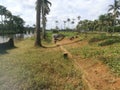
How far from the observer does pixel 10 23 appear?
111 meters

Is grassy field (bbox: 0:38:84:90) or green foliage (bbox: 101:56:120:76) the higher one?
green foliage (bbox: 101:56:120:76)

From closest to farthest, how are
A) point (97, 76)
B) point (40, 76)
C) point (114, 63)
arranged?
point (97, 76) < point (40, 76) < point (114, 63)

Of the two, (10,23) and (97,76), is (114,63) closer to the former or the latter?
(97,76)

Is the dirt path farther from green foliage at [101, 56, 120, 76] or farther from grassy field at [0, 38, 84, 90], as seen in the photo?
grassy field at [0, 38, 84, 90]

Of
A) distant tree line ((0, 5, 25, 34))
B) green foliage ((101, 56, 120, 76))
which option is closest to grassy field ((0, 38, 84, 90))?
green foliage ((101, 56, 120, 76))

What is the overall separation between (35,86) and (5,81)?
148 cm

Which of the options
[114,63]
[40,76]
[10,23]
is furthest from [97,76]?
[10,23]

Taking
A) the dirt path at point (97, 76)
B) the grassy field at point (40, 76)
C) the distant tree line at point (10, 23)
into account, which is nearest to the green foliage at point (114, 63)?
the dirt path at point (97, 76)

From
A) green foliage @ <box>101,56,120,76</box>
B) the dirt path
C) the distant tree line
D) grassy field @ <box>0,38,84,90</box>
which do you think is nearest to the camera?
the dirt path

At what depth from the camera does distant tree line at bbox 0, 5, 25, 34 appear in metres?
101

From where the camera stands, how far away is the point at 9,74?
1013 centimetres

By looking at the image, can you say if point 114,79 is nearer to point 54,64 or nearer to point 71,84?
point 71,84

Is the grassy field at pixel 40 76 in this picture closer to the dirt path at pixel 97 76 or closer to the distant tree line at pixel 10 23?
the dirt path at pixel 97 76

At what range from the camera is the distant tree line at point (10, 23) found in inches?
3974
